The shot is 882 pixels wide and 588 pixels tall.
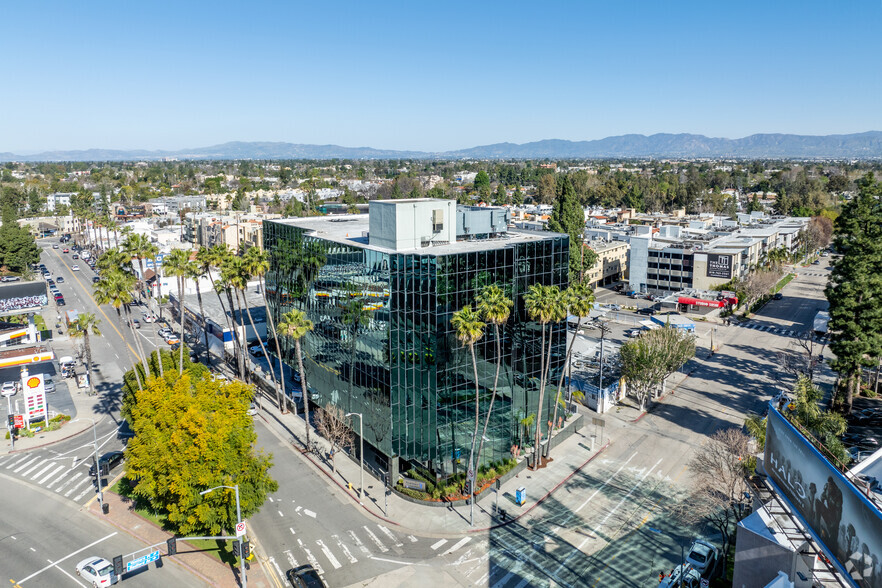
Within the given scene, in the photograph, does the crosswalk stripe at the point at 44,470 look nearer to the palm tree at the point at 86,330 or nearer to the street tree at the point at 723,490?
the palm tree at the point at 86,330

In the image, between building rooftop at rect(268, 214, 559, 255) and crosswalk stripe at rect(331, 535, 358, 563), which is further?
building rooftop at rect(268, 214, 559, 255)

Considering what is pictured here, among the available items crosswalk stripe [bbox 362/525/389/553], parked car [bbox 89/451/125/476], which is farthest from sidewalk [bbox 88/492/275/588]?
crosswalk stripe [bbox 362/525/389/553]

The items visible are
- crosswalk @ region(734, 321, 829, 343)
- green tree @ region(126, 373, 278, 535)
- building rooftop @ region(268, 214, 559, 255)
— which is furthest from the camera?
crosswalk @ region(734, 321, 829, 343)

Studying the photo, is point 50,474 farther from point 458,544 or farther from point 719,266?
point 719,266

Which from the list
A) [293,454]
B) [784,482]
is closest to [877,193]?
[784,482]

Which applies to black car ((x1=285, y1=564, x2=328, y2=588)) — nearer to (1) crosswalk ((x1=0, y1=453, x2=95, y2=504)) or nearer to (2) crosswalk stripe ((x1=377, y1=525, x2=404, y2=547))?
(2) crosswalk stripe ((x1=377, y1=525, x2=404, y2=547))

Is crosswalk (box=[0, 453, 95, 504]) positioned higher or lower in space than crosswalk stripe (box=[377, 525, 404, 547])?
higher
